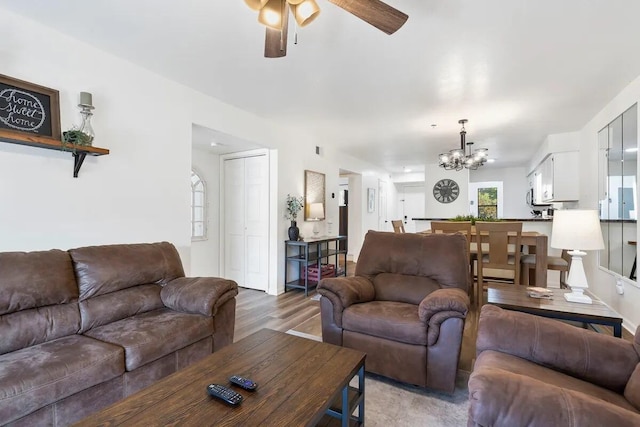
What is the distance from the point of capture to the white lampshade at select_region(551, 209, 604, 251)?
211cm

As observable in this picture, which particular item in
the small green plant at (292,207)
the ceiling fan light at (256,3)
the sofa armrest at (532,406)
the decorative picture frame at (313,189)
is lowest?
the sofa armrest at (532,406)

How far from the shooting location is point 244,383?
134 cm

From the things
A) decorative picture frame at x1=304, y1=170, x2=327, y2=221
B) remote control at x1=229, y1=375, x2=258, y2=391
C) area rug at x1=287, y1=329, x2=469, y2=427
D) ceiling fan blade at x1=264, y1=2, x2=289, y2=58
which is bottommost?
area rug at x1=287, y1=329, x2=469, y2=427

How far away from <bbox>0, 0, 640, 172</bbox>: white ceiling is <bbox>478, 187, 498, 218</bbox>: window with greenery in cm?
Answer: 512

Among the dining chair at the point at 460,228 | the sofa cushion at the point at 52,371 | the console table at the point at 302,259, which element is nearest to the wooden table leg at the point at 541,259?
the dining chair at the point at 460,228

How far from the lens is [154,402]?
123cm

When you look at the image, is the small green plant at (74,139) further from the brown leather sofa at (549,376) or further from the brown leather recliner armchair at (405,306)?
the brown leather sofa at (549,376)

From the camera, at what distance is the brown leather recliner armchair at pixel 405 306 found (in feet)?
6.63

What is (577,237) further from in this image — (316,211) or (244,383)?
(316,211)

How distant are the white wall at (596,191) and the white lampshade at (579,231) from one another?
1.66 metres

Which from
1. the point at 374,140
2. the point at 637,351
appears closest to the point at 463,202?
the point at 374,140

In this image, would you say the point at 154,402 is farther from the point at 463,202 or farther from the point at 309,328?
the point at 463,202

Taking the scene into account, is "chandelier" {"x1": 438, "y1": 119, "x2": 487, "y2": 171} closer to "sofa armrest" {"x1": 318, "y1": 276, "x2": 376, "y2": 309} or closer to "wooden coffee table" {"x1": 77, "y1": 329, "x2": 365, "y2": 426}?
"sofa armrest" {"x1": 318, "y1": 276, "x2": 376, "y2": 309}

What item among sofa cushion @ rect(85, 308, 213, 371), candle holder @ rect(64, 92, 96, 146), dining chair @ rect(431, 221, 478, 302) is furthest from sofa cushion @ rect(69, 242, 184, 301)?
dining chair @ rect(431, 221, 478, 302)
